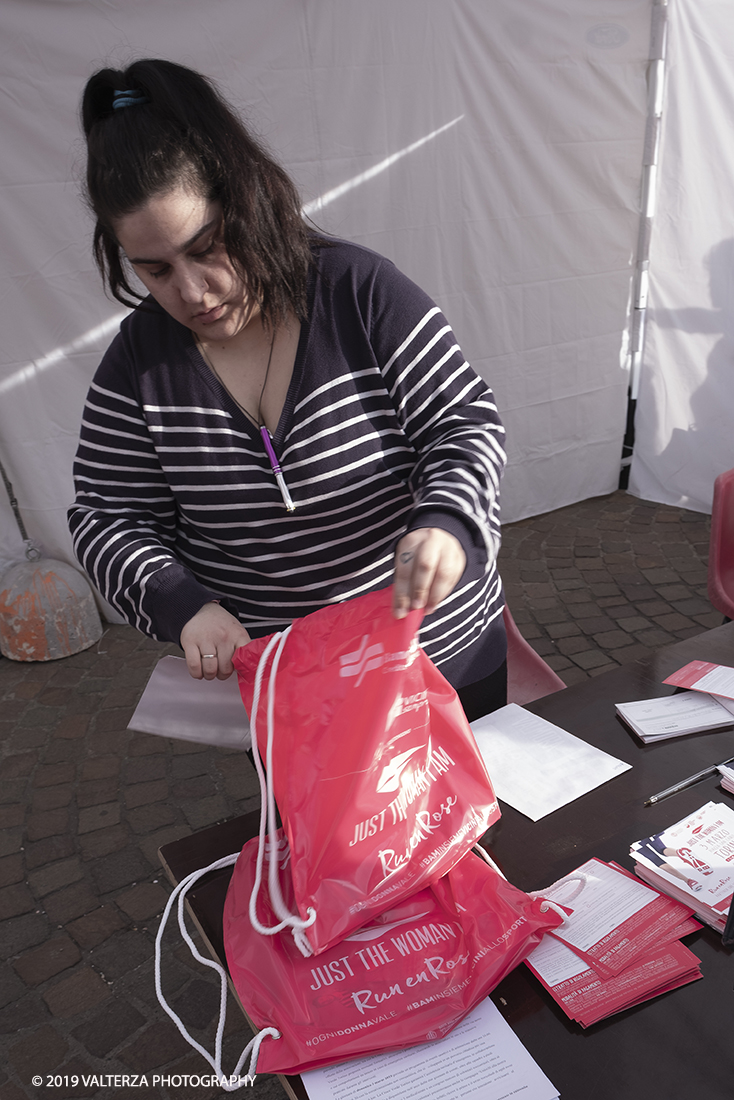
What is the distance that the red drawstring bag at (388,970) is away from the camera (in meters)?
0.87

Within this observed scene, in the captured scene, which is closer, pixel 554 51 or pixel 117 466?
pixel 117 466

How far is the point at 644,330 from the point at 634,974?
14.5 feet

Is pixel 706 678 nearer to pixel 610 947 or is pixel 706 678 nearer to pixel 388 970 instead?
pixel 610 947

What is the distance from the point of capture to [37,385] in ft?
11.2

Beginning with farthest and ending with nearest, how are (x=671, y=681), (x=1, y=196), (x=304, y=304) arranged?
(x=1, y=196), (x=671, y=681), (x=304, y=304)

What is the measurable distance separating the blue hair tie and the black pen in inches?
51.8

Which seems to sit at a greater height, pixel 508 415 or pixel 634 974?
pixel 634 974

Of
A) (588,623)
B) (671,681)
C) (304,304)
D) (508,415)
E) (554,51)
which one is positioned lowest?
(588,623)

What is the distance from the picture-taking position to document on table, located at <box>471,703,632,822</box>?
4.09 feet

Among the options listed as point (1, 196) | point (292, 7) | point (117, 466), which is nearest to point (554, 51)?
point (292, 7)

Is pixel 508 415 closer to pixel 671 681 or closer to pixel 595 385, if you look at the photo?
pixel 595 385

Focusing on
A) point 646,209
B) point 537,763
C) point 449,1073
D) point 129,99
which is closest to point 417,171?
point 646,209

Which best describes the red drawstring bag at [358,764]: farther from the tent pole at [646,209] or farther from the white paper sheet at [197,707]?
the tent pole at [646,209]

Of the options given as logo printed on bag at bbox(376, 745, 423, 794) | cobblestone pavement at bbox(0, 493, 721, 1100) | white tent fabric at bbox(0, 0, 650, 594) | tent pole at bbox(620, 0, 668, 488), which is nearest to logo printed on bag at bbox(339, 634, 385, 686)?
logo printed on bag at bbox(376, 745, 423, 794)
